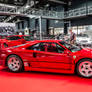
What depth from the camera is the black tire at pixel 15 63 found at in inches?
148

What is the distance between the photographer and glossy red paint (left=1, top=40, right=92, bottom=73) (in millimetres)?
3309

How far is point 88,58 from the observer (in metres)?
3.23

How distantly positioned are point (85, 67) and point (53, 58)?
3.00 ft

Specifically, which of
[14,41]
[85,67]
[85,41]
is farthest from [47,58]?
[85,41]

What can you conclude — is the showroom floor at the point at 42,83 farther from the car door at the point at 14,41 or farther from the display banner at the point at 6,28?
the display banner at the point at 6,28

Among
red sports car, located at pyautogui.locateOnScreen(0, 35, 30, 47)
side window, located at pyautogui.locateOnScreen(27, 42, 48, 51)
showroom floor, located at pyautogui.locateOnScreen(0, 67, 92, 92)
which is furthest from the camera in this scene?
red sports car, located at pyautogui.locateOnScreen(0, 35, 30, 47)

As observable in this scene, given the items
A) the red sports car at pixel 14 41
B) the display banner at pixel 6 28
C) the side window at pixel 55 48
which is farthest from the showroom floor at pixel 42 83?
the display banner at pixel 6 28

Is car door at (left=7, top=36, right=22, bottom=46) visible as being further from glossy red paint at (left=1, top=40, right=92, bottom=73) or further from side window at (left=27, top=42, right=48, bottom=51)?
side window at (left=27, top=42, right=48, bottom=51)

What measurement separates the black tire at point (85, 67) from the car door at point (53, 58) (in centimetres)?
27

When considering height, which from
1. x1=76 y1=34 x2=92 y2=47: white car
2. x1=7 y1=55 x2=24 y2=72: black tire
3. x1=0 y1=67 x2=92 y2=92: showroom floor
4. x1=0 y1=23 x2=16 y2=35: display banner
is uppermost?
x1=0 y1=23 x2=16 y2=35: display banner

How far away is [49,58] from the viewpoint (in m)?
3.46

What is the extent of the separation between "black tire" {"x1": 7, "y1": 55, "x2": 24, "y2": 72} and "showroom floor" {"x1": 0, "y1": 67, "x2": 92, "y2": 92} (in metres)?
0.17

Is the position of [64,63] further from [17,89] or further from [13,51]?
[13,51]

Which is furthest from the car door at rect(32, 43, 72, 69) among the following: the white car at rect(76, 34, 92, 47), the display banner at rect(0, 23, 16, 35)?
the display banner at rect(0, 23, 16, 35)
